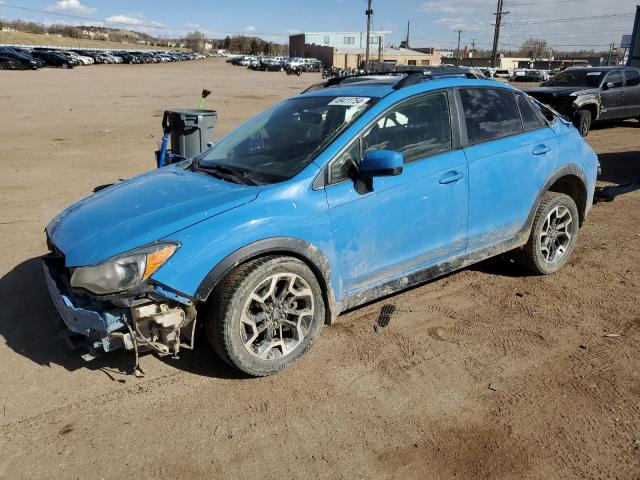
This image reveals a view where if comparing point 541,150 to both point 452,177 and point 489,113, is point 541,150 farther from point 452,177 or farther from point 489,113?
point 452,177

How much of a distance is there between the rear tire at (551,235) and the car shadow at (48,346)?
9.20 feet

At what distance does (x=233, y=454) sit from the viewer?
2709mm

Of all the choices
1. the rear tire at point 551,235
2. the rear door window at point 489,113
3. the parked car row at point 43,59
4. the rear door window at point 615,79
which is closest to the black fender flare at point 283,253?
the rear door window at point 489,113

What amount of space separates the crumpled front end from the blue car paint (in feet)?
0.50

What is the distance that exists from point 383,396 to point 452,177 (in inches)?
64.9

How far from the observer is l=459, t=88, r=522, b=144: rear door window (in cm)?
411

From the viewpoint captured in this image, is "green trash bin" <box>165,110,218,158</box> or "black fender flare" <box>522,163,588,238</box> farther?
"green trash bin" <box>165,110,218,158</box>

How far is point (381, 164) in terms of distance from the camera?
3.29 meters

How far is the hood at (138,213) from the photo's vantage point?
3.01 metres

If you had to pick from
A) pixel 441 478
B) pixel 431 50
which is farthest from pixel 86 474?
pixel 431 50

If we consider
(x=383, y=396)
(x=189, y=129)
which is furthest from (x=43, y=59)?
(x=383, y=396)

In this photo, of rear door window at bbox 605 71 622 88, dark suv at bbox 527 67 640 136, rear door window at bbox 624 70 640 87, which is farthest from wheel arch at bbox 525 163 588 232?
rear door window at bbox 624 70 640 87

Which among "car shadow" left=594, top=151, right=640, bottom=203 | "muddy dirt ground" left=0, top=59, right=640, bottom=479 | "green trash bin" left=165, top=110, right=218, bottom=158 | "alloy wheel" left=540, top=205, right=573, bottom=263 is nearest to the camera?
"muddy dirt ground" left=0, top=59, right=640, bottom=479

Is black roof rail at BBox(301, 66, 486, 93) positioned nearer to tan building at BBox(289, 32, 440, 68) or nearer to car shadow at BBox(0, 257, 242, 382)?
car shadow at BBox(0, 257, 242, 382)
